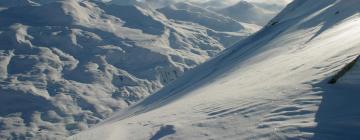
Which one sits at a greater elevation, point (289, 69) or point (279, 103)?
point (289, 69)

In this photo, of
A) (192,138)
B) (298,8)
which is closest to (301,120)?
(192,138)

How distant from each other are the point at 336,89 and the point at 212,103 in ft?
28.7

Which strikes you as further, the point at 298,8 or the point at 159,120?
the point at 298,8

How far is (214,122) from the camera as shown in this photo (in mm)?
22250

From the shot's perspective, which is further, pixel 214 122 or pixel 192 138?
pixel 214 122

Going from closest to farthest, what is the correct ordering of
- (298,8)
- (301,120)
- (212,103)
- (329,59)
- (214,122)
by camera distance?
(301,120) → (214,122) → (329,59) → (212,103) → (298,8)

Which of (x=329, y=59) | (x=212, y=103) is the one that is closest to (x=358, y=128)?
(x=329, y=59)

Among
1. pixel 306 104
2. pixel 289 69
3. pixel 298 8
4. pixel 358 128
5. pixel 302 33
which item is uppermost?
pixel 298 8

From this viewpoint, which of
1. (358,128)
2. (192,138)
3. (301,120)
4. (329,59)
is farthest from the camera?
(329,59)

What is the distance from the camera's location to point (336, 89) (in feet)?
65.7

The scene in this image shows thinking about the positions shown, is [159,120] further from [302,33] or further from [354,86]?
[302,33]

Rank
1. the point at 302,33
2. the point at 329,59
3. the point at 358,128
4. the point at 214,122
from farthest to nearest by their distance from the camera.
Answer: the point at 302,33, the point at 329,59, the point at 214,122, the point at 358,128

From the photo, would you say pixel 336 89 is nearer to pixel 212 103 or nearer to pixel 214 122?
pixel 214 122

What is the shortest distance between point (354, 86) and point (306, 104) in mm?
1772
